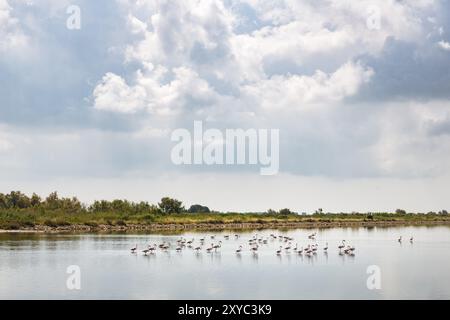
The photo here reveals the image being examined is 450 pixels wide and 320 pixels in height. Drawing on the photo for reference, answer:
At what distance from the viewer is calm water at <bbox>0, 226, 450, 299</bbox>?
90.0 feet

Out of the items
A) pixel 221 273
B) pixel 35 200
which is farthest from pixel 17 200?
pixel 221 273

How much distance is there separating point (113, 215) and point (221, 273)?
57.3 meters

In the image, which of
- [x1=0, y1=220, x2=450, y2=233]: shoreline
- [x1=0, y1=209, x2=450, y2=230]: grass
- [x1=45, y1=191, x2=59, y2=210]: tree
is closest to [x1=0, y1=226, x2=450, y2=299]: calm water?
[x1=0, y1=220, x2=450, y2=233]: shoreline

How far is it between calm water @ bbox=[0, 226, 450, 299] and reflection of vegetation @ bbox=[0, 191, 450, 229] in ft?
104

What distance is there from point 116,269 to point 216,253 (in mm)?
10629

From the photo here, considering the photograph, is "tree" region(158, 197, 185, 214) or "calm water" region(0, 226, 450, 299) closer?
"calm water" region(0, 226, 450, 299)

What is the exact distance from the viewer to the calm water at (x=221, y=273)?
27422 millimetres

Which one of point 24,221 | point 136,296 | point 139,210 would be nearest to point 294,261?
point 136,296

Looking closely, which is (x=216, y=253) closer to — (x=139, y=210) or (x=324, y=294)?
(x=324, y=294)

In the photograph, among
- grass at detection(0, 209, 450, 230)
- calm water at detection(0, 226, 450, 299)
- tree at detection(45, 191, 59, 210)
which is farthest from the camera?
tree at detection(45, 191, 59, 210)

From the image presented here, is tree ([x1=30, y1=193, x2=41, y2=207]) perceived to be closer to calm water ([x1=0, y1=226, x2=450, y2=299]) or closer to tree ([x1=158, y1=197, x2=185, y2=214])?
tree ([x1=158, y1=197, x2=185, y2=214])

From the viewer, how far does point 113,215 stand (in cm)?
8888

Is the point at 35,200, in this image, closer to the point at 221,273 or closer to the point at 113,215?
the point at 113,215

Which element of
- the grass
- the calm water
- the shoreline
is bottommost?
the calm water
